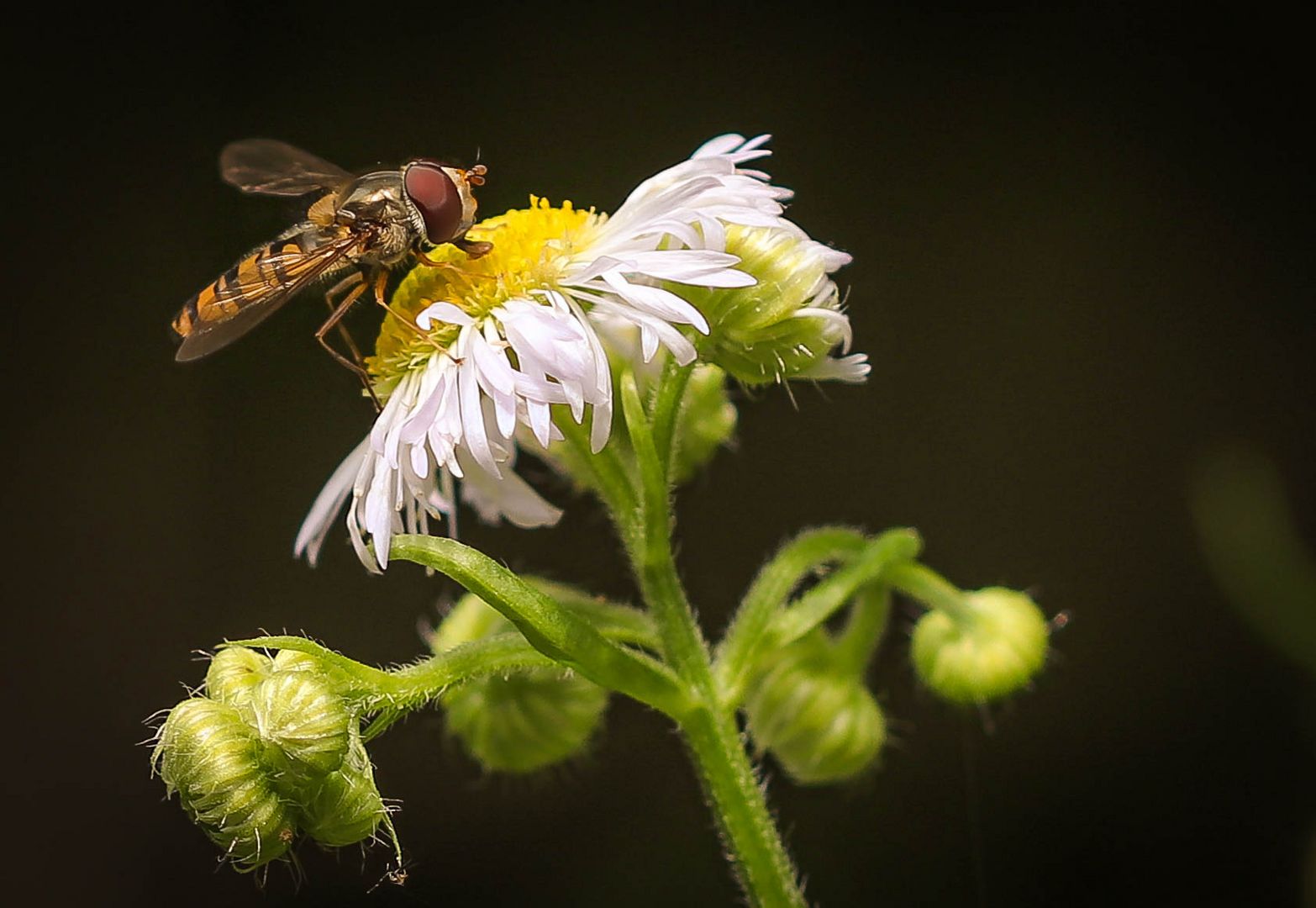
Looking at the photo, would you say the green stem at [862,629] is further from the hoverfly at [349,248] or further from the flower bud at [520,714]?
the hoverfly at [349,248]

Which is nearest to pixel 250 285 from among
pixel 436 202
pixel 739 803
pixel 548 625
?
pixel 436 202

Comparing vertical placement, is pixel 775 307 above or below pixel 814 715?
above

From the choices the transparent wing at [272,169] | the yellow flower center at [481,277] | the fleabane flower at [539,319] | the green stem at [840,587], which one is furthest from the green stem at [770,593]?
the transparent wing at [272,169]

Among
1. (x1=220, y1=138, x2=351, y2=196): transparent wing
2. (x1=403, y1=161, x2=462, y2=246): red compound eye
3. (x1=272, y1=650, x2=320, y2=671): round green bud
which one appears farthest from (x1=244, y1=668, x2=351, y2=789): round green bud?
(x1=220, y1=138, x2=351, y2=196): transparent wing

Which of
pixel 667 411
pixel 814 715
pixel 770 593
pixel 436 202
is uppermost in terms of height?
pixel 436 202

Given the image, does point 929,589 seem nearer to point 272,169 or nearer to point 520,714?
point 520,714

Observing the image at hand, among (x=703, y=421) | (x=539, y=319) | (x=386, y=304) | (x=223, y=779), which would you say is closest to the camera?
(x=223, y=779)
